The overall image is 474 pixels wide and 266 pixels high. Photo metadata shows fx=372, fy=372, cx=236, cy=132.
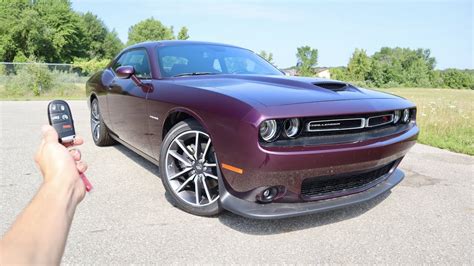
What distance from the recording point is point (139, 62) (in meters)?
4.02

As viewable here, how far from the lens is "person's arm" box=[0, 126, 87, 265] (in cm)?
81

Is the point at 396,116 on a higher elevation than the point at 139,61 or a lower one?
lower

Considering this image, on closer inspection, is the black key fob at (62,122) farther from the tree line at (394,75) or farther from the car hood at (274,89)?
the tree line at (394,75)

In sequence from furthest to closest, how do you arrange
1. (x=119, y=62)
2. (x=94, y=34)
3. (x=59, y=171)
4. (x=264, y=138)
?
1. (x=94, y=34)
2. (x=119, y=62)
3. (x=264, y=138)
4. (x=59, y=171)

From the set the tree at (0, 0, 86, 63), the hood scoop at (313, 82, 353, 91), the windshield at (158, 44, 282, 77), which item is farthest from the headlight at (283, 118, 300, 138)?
the tree at (0, 0, 86, 63)

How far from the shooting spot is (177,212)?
9.45ft

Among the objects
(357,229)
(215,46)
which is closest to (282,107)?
(357,229)

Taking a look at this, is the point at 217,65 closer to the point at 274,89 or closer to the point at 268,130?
the point at 274,89

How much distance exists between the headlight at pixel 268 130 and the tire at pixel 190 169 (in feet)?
1.54

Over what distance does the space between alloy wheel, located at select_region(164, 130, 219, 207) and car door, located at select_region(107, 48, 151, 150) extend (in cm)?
61

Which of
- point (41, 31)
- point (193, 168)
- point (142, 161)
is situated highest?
point (41, 31)

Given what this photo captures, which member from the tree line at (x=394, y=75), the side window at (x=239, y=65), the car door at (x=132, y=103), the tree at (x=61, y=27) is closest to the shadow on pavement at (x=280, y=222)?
the car door at (x=132, y=103)

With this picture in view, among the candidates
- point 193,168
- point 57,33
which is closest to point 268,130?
point 193,168

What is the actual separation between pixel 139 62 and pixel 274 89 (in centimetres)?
191
